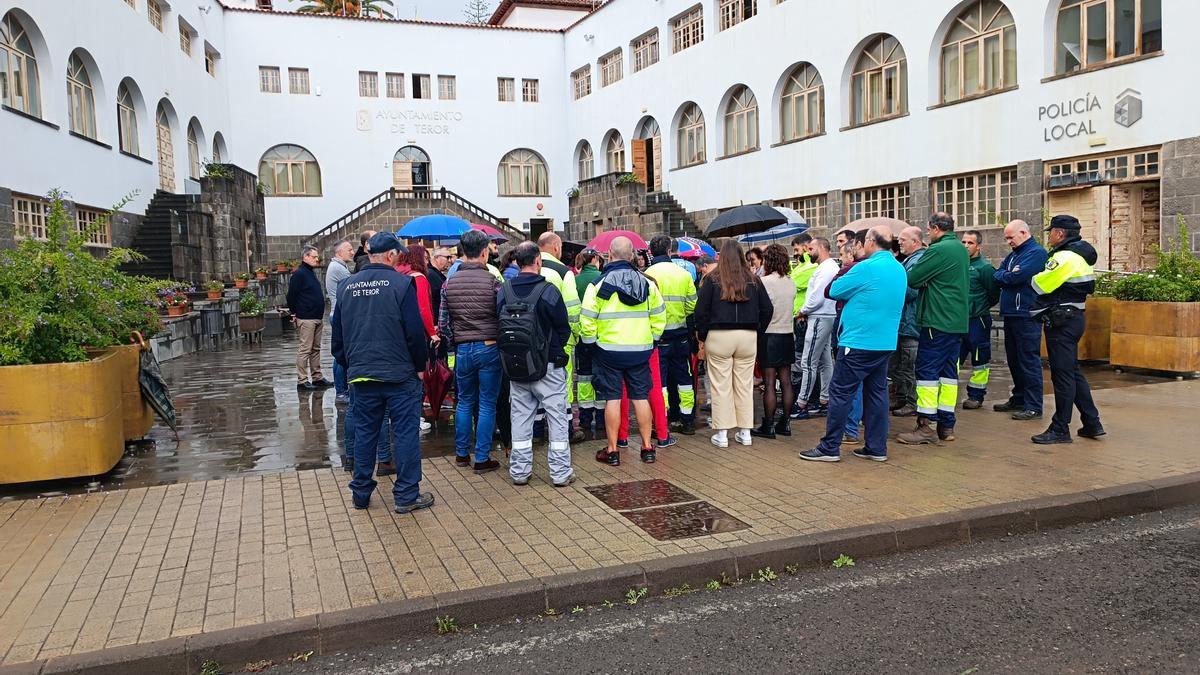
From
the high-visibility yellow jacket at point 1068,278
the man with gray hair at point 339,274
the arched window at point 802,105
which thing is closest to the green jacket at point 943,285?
the high-visibility yellow jacket at point 1068,278

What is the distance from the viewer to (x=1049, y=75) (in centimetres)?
1712

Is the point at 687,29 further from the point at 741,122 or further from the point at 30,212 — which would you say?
the point at 30,212

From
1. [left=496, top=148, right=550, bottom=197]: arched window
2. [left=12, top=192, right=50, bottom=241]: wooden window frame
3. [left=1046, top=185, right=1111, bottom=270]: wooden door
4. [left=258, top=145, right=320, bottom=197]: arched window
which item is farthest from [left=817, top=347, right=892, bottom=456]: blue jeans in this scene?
[left=496, top=148, right=550, bottom=197]: arched window

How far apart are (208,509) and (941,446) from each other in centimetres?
581

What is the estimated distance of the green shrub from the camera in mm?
6652

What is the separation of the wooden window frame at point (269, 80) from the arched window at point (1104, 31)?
2797 centimetres

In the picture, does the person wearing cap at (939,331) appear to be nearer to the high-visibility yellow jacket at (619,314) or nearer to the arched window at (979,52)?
the high-visibility yellow jacket at (619,314)

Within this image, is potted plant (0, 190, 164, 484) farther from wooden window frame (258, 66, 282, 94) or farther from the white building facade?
wooden window frame (258, 66, 282, 94)

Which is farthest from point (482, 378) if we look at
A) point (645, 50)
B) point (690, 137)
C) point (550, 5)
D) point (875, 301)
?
point (550, 5)

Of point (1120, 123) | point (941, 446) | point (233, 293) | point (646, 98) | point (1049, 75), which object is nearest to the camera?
point (941, 446)

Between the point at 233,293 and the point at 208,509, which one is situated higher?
the point at 233,293

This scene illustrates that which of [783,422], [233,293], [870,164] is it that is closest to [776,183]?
[870,164]

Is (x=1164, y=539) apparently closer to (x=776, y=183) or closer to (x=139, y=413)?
(x=139, y=413)

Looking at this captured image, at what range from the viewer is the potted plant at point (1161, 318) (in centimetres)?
1085
